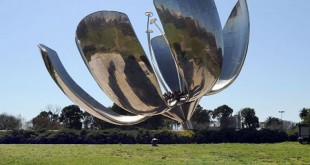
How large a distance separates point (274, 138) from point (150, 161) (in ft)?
41.5

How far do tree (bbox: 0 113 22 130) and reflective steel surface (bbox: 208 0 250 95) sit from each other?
38.6 m

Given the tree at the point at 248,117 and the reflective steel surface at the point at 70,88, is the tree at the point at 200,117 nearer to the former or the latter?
the tree at the point at 248,117

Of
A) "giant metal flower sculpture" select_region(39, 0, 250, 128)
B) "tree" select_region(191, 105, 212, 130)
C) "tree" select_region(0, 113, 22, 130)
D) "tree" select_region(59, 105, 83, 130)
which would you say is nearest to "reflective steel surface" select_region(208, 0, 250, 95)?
"giant metal flower sculpture" select_region(39, 0, 250, 128)

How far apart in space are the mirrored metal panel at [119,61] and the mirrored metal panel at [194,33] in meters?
0.60

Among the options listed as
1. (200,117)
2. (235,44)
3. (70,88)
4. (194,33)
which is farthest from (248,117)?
(194,33)

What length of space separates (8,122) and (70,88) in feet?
132

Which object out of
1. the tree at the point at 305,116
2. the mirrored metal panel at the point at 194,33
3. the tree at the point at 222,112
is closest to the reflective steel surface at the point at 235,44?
the mirrored metal panel at the point at 194,33

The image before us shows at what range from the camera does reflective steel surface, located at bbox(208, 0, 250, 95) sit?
973 centimetres

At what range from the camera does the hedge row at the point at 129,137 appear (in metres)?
20.8

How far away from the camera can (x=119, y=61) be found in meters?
7.68

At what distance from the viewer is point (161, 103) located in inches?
312

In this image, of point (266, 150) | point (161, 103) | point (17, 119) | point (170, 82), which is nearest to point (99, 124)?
point (17, 119)

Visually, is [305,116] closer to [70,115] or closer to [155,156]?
[155,156]

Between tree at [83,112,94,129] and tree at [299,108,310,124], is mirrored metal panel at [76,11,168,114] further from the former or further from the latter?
tree at [83,112,94,129]
